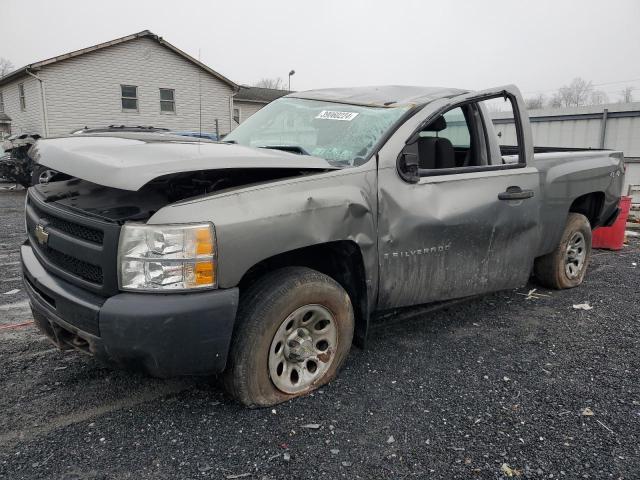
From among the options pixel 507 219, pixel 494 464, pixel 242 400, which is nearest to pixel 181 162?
pixel 242 400

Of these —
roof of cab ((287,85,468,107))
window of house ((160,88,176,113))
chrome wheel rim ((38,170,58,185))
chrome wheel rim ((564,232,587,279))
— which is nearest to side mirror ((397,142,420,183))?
roof of cab ((287,85,468,107))

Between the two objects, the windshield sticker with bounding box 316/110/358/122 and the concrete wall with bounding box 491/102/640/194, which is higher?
the concrete wall with bounding box 491/102/640/194

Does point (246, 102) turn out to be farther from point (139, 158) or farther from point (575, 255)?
point (139, 158)

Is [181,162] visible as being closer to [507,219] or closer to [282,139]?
[282,139]

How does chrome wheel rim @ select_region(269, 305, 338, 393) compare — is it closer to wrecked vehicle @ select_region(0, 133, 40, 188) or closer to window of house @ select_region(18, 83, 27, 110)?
wrecked vehicle @ select_region(0, 133, 40, 188)

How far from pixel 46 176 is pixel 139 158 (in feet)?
4.91

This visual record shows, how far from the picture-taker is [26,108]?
71.5 feet

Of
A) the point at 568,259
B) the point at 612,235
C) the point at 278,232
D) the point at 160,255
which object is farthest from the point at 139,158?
the point at 612,235

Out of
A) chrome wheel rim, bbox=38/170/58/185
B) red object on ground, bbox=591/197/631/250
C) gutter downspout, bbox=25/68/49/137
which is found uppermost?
gutter downspout, bbox=25/68/49/137

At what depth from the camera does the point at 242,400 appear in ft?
8.84

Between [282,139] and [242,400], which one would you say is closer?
[242,400]

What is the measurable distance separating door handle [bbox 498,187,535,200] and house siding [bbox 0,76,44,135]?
69.2 feet

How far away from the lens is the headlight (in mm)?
2303

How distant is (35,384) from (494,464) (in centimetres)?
264
